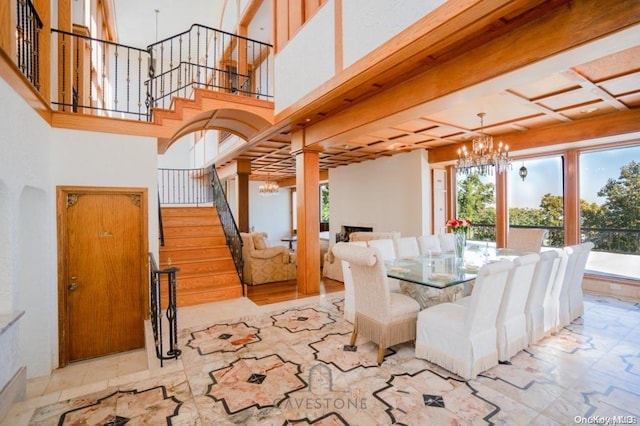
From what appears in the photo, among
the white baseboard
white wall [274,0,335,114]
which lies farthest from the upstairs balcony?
the white baseboard

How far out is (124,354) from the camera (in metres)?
3.94

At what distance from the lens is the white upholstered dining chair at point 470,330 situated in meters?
2.50

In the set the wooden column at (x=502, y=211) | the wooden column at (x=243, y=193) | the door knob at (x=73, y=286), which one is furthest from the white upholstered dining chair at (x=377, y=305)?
the wooden column at (x=243, y=193)

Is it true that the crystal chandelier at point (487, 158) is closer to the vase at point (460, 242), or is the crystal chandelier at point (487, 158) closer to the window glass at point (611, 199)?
the vase at point (460, 242)

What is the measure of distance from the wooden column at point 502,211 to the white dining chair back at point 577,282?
2492 millimetres

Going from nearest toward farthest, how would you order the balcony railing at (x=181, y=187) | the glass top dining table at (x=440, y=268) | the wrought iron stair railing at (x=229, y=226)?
the glass top dining table at (x=440, y=268) → the wrought iron stair railing at (x=229, y=226) → the balcony railing at (x=181, y=187)

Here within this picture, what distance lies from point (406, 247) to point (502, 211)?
3172 millimetres

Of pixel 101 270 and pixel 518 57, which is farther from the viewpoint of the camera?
pixel 101 270

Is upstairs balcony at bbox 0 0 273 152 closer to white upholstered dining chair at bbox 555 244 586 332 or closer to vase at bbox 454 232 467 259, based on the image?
vase at bbox 454 232 467 259

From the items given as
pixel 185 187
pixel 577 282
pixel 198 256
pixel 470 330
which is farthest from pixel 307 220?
pixel 185 187

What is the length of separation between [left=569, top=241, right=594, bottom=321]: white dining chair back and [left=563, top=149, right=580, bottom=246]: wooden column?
2.09 meters

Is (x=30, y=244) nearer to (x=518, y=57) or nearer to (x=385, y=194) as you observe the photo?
(x=518, y=57)

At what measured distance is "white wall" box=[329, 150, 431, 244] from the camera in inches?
277

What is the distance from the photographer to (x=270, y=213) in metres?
14.1
